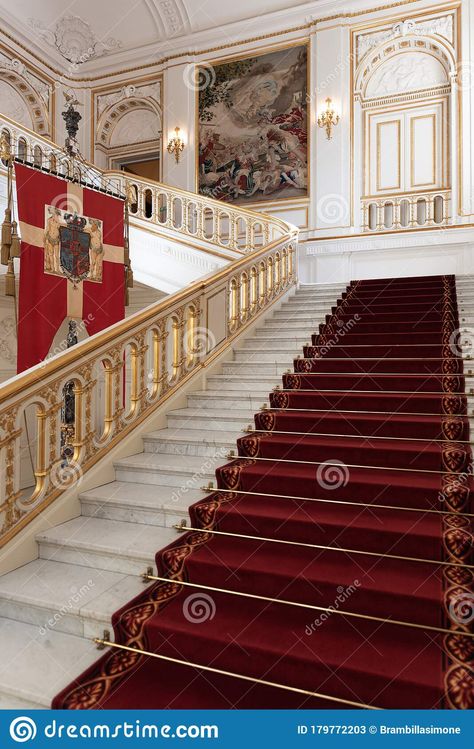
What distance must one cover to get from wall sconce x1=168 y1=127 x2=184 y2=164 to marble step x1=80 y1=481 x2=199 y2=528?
8.89 metres

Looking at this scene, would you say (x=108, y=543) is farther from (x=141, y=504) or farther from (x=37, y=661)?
(x=37, y=661)

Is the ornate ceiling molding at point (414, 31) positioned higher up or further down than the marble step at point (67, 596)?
higher up

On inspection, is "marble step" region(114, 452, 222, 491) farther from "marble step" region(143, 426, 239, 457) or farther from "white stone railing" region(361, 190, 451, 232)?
"white stone railing" region(361, 190, 451, 232)

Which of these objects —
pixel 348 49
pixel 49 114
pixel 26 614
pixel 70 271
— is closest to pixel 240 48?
pixel 348 49

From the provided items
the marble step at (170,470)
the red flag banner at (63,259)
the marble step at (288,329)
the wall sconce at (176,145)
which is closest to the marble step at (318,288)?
the marble step at (288,329)

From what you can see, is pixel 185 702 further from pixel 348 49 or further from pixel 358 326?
pixel 348 49

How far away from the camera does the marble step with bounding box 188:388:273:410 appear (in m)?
4.15

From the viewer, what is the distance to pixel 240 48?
1009 centimetres

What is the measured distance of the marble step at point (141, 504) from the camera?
2.96m

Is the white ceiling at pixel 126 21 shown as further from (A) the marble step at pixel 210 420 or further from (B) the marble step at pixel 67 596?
(B) the marble step at pixel 67 596

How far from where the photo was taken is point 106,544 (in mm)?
2742

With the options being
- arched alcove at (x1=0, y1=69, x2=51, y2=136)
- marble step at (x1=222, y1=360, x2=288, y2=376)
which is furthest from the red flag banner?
arched alcove at (x1=0, y1=69, x2=51, y2=136)

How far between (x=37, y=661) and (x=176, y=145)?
10237 mm

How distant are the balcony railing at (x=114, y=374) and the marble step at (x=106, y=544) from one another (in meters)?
0.20
